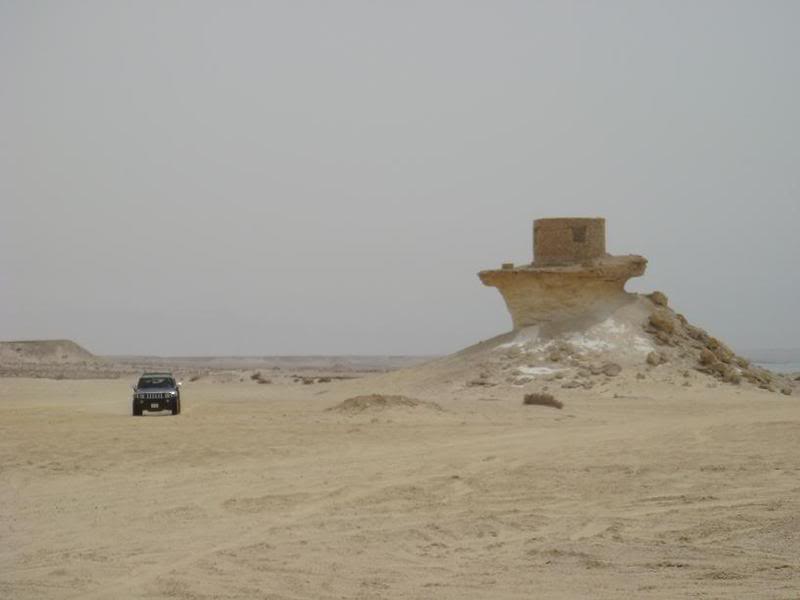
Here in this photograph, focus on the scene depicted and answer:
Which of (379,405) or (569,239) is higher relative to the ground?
(569,239)

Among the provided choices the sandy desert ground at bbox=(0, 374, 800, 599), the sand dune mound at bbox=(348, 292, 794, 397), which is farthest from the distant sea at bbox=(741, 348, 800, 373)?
the sandy desert ground at bbox=(0, 374, 800, 599)

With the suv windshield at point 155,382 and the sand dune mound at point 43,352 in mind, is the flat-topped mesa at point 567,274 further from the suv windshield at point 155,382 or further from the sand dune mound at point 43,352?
the sand dune mound at point 43,352

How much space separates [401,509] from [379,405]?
1439cm

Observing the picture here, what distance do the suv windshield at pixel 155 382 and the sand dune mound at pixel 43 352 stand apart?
5986 cm

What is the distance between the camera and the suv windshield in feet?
98.9

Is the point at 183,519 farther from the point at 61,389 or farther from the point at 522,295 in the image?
the point at 61,389

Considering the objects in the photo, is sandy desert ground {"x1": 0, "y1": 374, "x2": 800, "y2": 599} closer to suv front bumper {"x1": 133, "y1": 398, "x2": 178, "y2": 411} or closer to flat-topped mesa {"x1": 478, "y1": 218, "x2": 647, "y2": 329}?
suv front bumper {"x1": 133, "y1": 398, "x2": 178, "y2": 411}

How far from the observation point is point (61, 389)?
47750 mm

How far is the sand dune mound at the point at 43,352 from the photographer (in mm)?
88562

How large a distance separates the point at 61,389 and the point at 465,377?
798 inches

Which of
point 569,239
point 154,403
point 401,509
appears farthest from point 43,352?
point 401,509

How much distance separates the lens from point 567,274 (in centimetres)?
3688

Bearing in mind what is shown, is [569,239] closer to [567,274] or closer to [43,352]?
[567,274]

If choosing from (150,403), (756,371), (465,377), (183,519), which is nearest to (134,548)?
(183,519)
